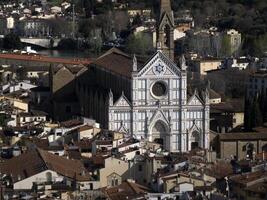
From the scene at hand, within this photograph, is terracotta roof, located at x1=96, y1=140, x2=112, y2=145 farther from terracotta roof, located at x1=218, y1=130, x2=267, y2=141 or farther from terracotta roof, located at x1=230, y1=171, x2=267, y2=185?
terracotta roof, located at x1=230, y1=171, x2=267, y2=185

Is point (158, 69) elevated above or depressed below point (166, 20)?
below

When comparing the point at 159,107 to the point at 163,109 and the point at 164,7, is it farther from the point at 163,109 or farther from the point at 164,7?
the point at 164,7

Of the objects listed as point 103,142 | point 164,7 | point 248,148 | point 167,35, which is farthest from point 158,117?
point 103,142

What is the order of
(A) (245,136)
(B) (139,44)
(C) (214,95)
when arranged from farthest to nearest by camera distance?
(B) (139,44)
(C) (214,95)
(A) (245,136)

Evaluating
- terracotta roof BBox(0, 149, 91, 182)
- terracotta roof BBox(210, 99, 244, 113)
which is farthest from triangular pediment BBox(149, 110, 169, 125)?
terracotta roof BBox(0, 149, 91, 182)

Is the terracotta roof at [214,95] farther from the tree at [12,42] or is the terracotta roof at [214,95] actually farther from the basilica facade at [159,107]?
the tree at [12,42]

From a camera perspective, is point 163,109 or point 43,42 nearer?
point 163,109

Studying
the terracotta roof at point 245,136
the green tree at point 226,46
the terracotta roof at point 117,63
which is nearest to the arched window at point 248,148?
the terracotta roof at point 245,136
